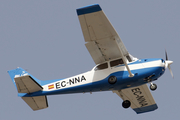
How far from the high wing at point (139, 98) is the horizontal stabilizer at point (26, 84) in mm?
4590

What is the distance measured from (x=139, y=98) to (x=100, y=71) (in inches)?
153

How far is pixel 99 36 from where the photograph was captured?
15883mm

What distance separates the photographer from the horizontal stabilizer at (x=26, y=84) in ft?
54.7

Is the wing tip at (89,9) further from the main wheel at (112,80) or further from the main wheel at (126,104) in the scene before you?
the main wheel at (126,104)

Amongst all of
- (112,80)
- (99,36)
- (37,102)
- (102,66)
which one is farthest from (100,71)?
(37,102)

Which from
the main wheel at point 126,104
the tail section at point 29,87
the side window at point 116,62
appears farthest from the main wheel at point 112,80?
the tail section at point 29,87

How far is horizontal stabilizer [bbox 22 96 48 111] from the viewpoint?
1797 centimetres

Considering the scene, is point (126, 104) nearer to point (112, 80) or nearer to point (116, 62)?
point (112, 80)

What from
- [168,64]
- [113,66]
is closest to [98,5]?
[113,66]

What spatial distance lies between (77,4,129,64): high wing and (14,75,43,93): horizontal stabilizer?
3.38 metres

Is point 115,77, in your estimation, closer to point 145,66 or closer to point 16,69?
point 145,66

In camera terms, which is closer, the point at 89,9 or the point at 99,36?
the point at 89,9

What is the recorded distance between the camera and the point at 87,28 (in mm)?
A: 15391

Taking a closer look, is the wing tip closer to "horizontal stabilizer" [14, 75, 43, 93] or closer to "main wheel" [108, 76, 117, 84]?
"main wheel" [108, 76, 117, 84]
